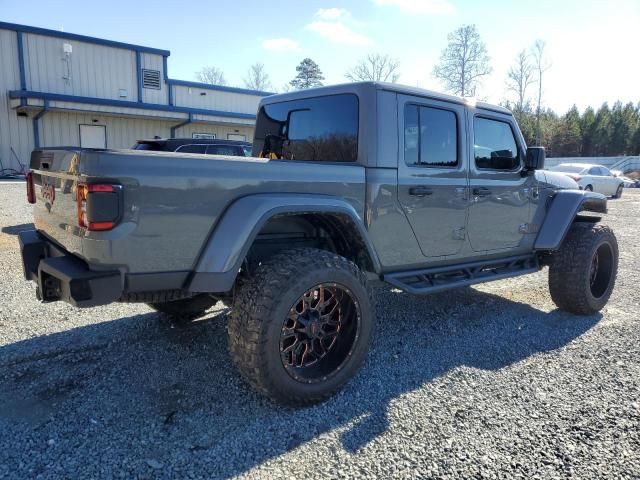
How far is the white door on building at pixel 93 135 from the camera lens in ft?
64.8

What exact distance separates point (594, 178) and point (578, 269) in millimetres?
16430

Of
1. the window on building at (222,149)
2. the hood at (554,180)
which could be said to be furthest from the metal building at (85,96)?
the hood at (554,180)

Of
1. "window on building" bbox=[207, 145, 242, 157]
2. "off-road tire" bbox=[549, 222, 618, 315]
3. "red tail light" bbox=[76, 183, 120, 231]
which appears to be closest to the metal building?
"window on building" bbox=[207, 145, 242, 157]

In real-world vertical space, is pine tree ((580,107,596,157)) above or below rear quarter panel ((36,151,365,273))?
above

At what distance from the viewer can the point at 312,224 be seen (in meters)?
3.37

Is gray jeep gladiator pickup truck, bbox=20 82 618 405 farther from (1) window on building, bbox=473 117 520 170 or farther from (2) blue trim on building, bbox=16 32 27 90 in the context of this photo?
(2) blue trim on building, bbox=16 32 27 90

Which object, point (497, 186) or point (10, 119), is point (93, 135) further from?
point (497, 186)

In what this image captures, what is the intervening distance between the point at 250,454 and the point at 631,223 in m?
12.6

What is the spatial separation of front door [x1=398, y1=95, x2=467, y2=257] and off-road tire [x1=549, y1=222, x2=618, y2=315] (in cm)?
142

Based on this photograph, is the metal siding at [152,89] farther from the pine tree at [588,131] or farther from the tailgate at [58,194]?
the pine tree at [588,131]

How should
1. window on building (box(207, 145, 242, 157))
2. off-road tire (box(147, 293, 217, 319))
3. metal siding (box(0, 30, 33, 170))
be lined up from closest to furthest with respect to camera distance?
off-road tire (box(147, 293, 217, 319))
window on building (box(207, 145, 242, 157))
metal siding (box(0, 30, 33, 170))

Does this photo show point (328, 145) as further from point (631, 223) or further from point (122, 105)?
point (122, 105)

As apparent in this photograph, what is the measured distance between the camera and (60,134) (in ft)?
63.3

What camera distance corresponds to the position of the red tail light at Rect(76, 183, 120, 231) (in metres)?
2.23
